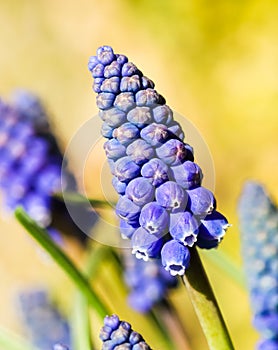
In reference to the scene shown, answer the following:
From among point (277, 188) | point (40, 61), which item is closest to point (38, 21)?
point (40, 61)

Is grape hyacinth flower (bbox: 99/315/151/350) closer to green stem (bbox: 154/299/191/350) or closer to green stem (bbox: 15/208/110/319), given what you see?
green stem (bbox: 15/208/110/319)

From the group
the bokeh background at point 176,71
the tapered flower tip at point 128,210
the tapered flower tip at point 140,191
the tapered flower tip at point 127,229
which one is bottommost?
the bokeh background at point 176,71

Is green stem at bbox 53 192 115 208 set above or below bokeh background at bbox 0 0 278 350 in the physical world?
above

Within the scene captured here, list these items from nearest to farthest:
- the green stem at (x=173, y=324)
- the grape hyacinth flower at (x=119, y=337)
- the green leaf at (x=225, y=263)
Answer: the grape hyacinth flower at (x=119, y=337), the green leaf at (x=225, y=263), the green stem at (x=173, y=324)

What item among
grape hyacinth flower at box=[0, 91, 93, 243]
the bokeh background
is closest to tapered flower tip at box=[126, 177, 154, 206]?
grape hyacinth flower at box=[0, 91, 93, 243]

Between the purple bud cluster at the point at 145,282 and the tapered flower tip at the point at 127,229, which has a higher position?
the tapered flower tip at the point at 127,229

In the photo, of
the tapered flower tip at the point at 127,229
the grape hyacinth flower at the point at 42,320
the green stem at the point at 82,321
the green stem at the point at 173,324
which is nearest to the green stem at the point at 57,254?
the green stem at the point at 82,321

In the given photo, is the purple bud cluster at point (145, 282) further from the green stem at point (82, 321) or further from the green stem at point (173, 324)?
the green stem at point (82, 321)
